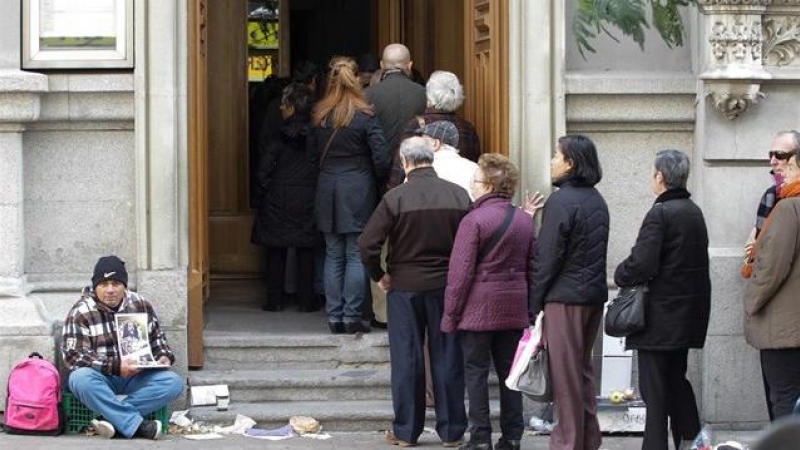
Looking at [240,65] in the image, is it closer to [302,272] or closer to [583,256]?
[302,272]

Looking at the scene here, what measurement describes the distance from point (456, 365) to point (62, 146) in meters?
2.82

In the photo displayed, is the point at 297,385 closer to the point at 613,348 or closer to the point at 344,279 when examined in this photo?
the point at 344,279

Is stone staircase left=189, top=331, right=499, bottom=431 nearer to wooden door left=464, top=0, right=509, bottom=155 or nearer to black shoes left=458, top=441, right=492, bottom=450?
black shoes left=458, top=441, right=492, bottom=450

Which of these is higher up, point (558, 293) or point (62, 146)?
point (62, 146)

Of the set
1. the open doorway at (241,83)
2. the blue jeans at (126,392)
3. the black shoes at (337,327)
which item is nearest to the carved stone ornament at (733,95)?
the open doorway at (241,83)

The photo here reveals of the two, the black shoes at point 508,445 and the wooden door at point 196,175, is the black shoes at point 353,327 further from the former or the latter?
the black shoes at point 508,445

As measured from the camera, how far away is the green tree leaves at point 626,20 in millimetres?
9500

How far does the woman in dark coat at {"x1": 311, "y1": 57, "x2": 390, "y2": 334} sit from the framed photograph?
1.48m

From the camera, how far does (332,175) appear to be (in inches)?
399

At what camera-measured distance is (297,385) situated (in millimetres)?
9445

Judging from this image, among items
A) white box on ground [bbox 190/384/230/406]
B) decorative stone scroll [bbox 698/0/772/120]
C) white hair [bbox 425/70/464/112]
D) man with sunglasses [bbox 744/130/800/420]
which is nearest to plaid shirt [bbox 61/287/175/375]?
white box on ground [bbox 190/384/230/406]

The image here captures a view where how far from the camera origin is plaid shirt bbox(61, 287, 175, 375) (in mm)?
8625

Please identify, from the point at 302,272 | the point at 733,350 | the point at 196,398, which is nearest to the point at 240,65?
the point at 302,272

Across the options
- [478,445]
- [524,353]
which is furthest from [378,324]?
[524,353]
